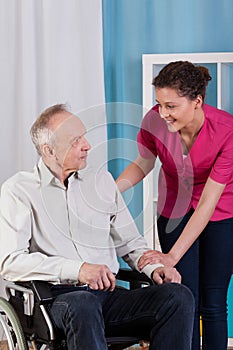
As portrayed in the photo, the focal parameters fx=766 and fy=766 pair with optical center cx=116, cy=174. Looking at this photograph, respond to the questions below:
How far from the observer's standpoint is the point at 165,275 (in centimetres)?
259

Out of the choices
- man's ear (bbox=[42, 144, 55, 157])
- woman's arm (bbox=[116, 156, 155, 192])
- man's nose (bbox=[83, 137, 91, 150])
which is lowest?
woman's arm (bbox=[116, 156, 155, 192])

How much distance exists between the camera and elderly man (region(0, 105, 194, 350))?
239cm

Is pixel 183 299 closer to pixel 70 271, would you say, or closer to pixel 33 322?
pixel 70 271

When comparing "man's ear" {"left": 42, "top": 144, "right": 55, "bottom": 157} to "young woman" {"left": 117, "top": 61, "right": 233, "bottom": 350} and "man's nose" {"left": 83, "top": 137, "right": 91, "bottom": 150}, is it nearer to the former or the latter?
"man's nose" {"left": 83, "top": 137, "right": 91, "bottom": 150}

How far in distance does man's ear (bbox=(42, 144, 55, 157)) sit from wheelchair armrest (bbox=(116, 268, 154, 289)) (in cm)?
48

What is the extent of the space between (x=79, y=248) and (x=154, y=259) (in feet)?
0.87

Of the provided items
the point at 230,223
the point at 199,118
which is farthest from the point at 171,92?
the point at 230,223

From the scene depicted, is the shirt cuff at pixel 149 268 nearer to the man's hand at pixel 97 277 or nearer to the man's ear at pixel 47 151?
the man's hand at pixel 97 277

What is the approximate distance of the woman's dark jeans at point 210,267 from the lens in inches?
114

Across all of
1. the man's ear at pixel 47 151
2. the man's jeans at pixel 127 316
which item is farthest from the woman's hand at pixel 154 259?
the man's ear at pixel 47 151

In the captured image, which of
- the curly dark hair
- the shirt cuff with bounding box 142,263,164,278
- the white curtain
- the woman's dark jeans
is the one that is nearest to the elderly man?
the shirt cuff with bounding box 142,263,164,278

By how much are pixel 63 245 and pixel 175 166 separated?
548 millimetres

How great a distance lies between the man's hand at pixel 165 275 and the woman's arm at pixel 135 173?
0.49m

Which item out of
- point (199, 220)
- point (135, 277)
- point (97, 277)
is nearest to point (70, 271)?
point (97, 277)
